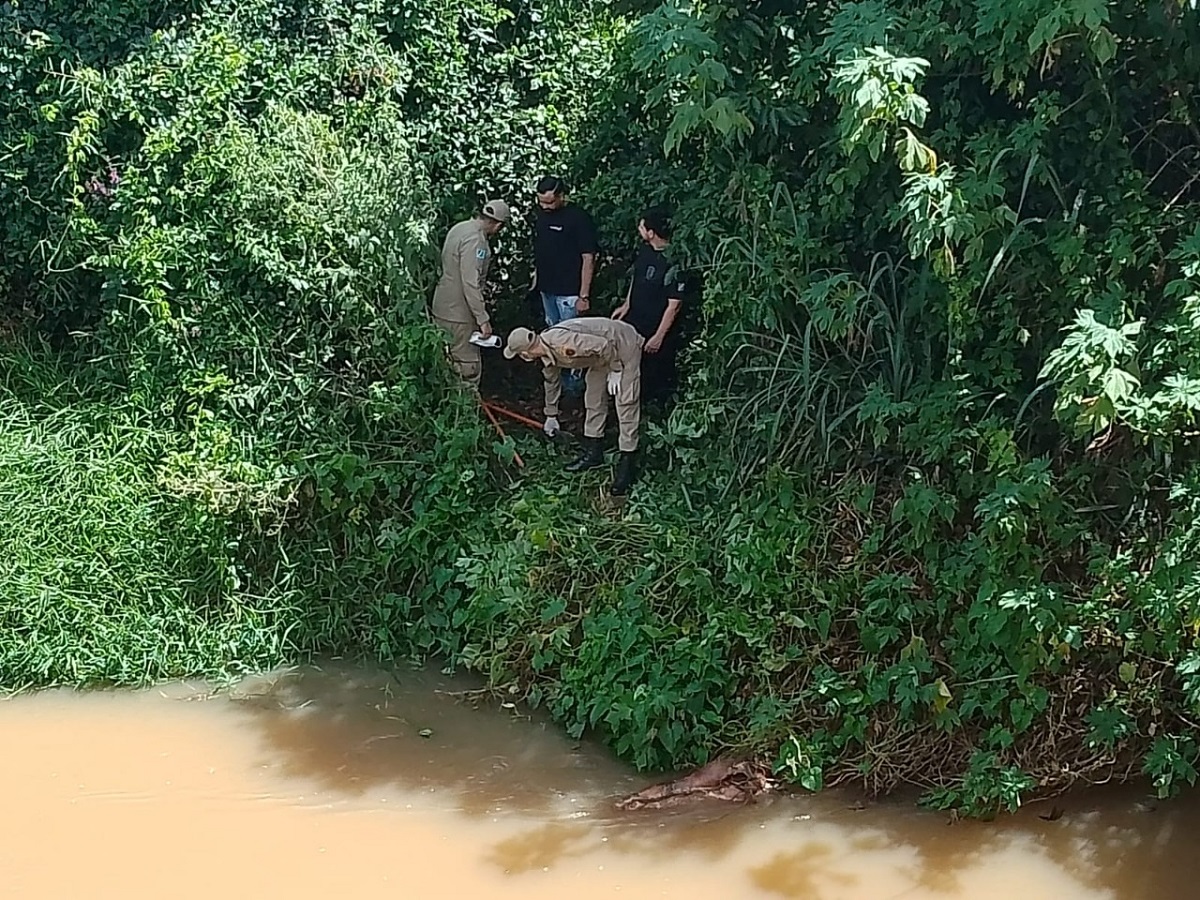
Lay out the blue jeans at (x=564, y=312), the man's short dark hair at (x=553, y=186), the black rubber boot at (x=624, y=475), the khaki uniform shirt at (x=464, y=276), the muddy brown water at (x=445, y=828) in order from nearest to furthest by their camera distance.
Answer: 1. the muddy brown water at (x=445, y=828)
2. the black rubber boot at (x=624, y=475)
3. the khaki uniform shirt at (x=464, y=276)
4. the man's short dark hair at (x=553, y=186)
5. the blue jeans at (x=564, y=312)

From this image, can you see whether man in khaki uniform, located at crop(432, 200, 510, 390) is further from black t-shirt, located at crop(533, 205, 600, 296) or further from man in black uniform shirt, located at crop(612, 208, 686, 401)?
man in black uniform shirt, located at crop(612, 208, 686, 401)

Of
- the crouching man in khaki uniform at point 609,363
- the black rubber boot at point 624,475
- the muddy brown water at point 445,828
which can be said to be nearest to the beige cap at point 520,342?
the crouching man in khaki uniform at point 609,363

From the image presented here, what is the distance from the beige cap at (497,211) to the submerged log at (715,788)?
3757 mm

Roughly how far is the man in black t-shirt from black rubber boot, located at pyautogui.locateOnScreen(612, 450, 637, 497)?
0.93 m

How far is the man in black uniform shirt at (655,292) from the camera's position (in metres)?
6.99

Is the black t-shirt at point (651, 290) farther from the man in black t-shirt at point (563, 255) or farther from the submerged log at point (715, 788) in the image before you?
the submerged log at point (715, 788)

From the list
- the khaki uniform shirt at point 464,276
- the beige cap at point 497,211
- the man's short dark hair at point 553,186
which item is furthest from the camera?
the beige cap at point 497,211

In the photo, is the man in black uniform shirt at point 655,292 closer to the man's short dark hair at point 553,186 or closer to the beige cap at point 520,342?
the beige cap at point 520,342

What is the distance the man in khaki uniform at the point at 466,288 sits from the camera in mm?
7523

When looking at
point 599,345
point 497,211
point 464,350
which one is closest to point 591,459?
point 599,345

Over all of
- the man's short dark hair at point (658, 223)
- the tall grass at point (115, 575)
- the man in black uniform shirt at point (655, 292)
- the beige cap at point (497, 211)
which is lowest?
the tall grass at point (115, 575)

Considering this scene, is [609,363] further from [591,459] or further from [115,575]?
[115,575]

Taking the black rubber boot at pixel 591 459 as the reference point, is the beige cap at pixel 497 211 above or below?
above

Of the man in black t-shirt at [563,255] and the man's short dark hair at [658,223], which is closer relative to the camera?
the man's short dark hair at [658,223]
